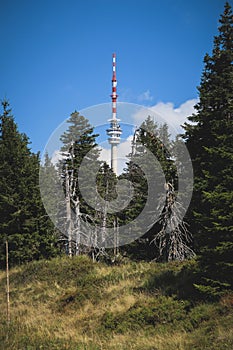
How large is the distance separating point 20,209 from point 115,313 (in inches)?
649

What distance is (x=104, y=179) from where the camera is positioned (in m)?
33.8

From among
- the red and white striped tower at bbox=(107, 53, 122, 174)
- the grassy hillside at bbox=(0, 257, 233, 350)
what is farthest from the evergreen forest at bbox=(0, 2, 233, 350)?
the red and white striped tower at bbox=(107, 53, 122, 174)

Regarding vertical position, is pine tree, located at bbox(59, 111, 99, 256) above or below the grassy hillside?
above

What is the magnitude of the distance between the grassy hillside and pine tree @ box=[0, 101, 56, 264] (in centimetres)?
746

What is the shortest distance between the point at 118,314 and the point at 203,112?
37.0 feet

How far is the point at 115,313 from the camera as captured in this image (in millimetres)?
12695

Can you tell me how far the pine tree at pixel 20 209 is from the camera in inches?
1059

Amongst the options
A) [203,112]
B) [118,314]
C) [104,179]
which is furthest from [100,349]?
[104,179]

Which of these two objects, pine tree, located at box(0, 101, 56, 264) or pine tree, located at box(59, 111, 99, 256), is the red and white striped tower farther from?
pine tree, located at box(0, 101, 56, 264)

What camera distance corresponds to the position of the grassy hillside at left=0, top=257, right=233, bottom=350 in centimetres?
957

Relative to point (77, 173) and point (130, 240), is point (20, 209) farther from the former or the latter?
point (130, 240)

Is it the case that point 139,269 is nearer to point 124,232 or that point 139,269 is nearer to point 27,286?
point 27,286

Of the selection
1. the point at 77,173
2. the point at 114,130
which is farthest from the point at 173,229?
the point at 114,130

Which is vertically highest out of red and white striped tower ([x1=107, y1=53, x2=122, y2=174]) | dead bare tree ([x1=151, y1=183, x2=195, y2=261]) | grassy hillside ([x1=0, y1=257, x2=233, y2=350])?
red and white striped tower ([x1=107, y1=53, x2=122, y2=174])
